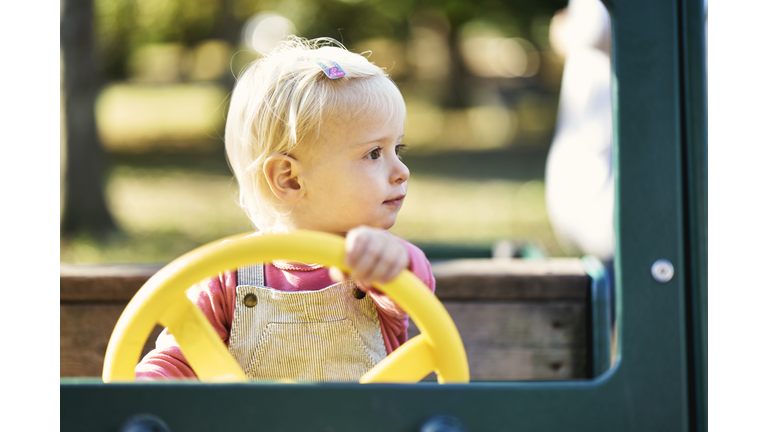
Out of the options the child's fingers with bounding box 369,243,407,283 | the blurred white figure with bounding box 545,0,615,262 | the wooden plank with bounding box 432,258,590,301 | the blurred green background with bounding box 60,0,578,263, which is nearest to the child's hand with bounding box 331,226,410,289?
the child's fingers with bounding box 369,243,407,283

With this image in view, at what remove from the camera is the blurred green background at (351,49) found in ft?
20.3

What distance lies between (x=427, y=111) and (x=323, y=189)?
16.9 meters

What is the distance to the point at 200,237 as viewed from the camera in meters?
6.27

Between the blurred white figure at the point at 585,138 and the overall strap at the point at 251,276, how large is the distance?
4.79 ft

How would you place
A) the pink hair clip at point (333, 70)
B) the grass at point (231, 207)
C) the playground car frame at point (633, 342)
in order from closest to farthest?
the playground car frame at point (633, 342)
the pink hair clip at point (333, 70)
the grass at point (231, 207)

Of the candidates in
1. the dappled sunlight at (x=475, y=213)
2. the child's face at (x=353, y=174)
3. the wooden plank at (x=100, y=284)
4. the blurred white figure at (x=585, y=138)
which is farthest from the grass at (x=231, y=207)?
the child's face at (x=353, y=174)

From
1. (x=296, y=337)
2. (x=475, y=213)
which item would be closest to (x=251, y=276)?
(x=296, y=337)

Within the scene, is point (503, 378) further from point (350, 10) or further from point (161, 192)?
point (350, 10)

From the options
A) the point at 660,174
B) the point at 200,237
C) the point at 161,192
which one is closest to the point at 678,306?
the point at 660,174

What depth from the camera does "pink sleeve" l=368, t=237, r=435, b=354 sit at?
1252mm

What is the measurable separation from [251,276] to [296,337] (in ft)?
0.54

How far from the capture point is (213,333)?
3.35 ft

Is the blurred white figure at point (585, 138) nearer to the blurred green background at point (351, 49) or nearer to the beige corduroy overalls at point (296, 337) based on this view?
the blurred green background at point (351, 49)

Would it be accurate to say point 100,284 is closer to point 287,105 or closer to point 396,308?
point 287,105
